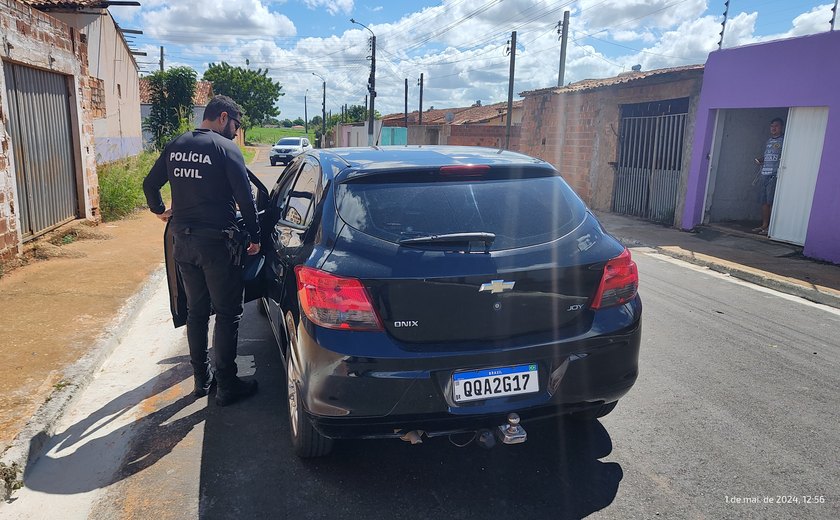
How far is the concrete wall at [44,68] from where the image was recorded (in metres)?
6.99

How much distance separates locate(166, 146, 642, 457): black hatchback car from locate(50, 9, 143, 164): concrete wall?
13.1 meters

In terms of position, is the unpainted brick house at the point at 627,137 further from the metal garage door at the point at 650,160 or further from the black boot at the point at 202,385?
the black boot at the point at 202,385

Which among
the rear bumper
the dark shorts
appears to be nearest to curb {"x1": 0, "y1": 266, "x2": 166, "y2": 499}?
the rear bumper

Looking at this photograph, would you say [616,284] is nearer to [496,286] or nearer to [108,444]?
[496,286]

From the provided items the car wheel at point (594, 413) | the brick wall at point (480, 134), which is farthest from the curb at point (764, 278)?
the brick wall at point (480, 134)

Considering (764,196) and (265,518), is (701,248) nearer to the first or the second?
(764,196)

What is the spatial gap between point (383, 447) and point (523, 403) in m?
0.93

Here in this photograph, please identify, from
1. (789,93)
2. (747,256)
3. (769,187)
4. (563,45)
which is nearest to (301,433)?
(747,256)

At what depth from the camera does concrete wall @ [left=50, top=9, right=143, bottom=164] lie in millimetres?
15547

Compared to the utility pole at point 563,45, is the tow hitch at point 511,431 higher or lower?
lower

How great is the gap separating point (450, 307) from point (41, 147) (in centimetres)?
808

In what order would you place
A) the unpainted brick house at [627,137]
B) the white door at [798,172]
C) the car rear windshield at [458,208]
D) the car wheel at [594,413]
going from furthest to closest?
the unpainted brick house at [627,137] < the white door at [798,172] < the car wheel at [594,413] < the car rear windshield at [458,208]

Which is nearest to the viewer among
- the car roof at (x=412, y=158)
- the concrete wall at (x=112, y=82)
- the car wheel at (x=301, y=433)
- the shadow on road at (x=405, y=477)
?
the shadow on road at (x=405, y=477)

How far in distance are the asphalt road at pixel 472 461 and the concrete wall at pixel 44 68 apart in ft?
12.8
